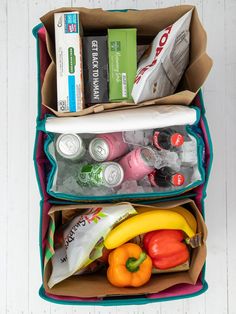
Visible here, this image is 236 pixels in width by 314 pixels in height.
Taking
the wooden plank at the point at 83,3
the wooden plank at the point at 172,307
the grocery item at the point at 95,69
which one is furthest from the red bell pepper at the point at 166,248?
the wooden plank at the point at 83,3

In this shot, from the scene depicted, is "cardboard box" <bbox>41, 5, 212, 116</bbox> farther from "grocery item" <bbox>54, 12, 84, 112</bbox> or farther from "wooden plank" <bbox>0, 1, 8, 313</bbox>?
"wooden plank" <bbox>0, 1, 8, 313</bbox>

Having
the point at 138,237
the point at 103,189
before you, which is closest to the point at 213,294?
the point at 138,237

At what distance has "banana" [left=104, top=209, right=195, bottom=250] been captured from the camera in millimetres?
1131

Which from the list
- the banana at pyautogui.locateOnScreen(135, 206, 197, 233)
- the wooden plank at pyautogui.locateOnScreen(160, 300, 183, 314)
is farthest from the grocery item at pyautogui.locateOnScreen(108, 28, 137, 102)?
the wooden plank at pyautogui.locateOnScreen(160, 300, 183, 314)

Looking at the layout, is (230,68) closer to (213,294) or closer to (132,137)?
(132,137)

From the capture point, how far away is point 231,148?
1386 mm

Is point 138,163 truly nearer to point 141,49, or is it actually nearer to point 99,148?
point 99,148

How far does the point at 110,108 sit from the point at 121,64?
0.12m

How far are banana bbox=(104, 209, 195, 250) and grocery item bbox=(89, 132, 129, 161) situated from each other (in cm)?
15

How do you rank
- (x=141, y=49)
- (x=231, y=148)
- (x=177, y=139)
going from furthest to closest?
(x=231, y=148) → (x=141, y=49) → (x=177, y=139)

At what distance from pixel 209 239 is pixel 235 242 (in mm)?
73

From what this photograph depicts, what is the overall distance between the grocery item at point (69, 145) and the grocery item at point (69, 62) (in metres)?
0.07

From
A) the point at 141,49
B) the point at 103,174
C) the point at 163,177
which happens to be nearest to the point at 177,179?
the point at 163,177

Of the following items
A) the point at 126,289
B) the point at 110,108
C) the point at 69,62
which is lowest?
the point at 126,289
